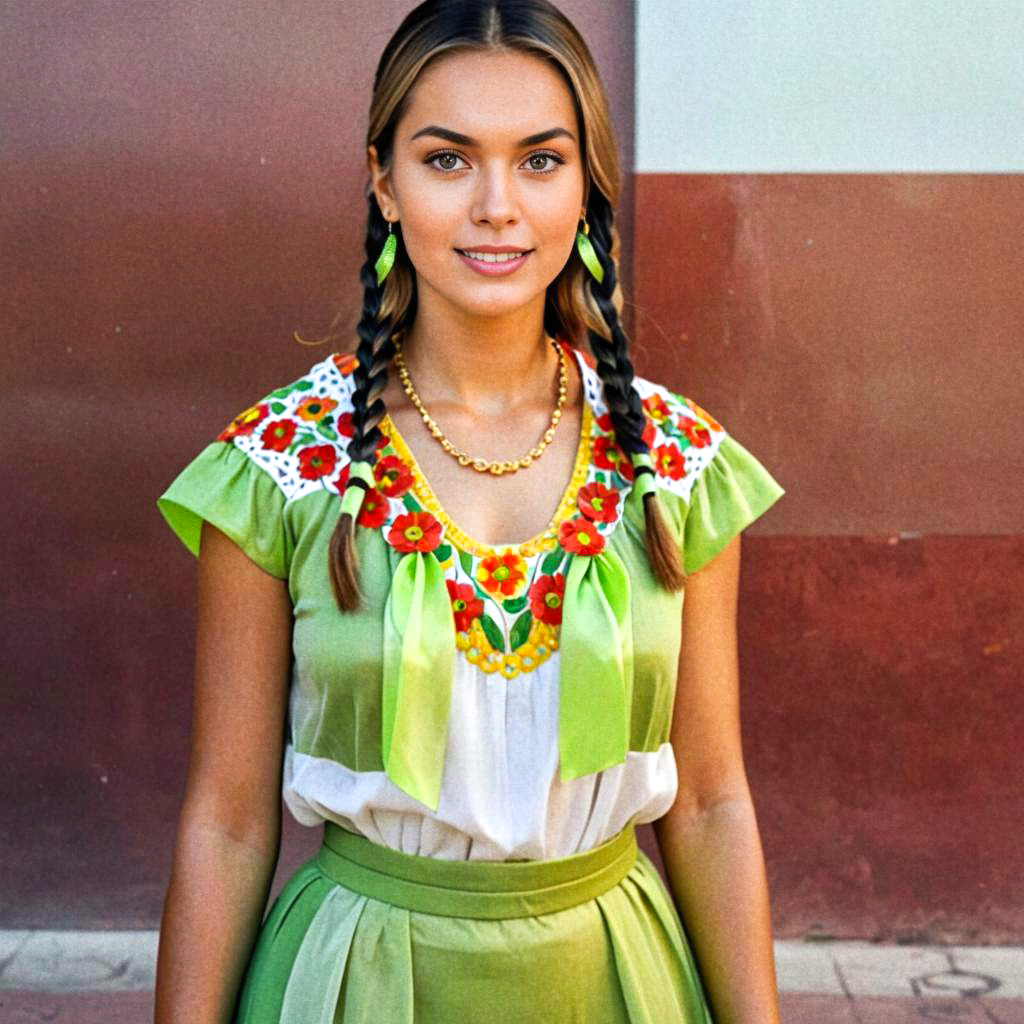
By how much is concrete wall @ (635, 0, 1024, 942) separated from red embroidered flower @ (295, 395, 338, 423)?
155 cm

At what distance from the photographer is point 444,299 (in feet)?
7.29

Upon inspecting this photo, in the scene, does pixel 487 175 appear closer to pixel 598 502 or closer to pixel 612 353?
pixel 612 353

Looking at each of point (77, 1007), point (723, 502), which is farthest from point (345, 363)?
point (77, 1007)

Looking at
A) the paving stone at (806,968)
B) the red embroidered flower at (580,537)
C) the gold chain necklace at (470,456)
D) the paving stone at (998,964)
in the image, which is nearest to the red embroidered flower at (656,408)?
the gold chain necklace at (470,456)

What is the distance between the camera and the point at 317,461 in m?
2.15

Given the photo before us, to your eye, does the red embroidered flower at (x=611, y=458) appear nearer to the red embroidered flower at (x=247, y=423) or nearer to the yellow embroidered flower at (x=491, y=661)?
the yellow embroidered flower at (x=491, y=661)

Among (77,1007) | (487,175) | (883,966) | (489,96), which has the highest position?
(489,96)

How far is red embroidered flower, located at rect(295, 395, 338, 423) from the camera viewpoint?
86.6 inches

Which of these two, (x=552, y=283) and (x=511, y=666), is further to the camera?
(x=552, y=283)

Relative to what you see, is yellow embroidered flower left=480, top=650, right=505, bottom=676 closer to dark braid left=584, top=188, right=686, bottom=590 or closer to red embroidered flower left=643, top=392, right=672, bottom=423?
dark braid left=584, top=188, right=686, bottom=590

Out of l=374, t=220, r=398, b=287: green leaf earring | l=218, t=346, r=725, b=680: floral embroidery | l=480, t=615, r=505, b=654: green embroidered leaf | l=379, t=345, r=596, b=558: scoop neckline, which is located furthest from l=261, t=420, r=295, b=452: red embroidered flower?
l=480, t=615, r=505, b=654: green embroidered leaf

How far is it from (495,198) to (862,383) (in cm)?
180

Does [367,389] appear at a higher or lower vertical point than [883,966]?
higher

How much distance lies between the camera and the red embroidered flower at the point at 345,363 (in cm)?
227
